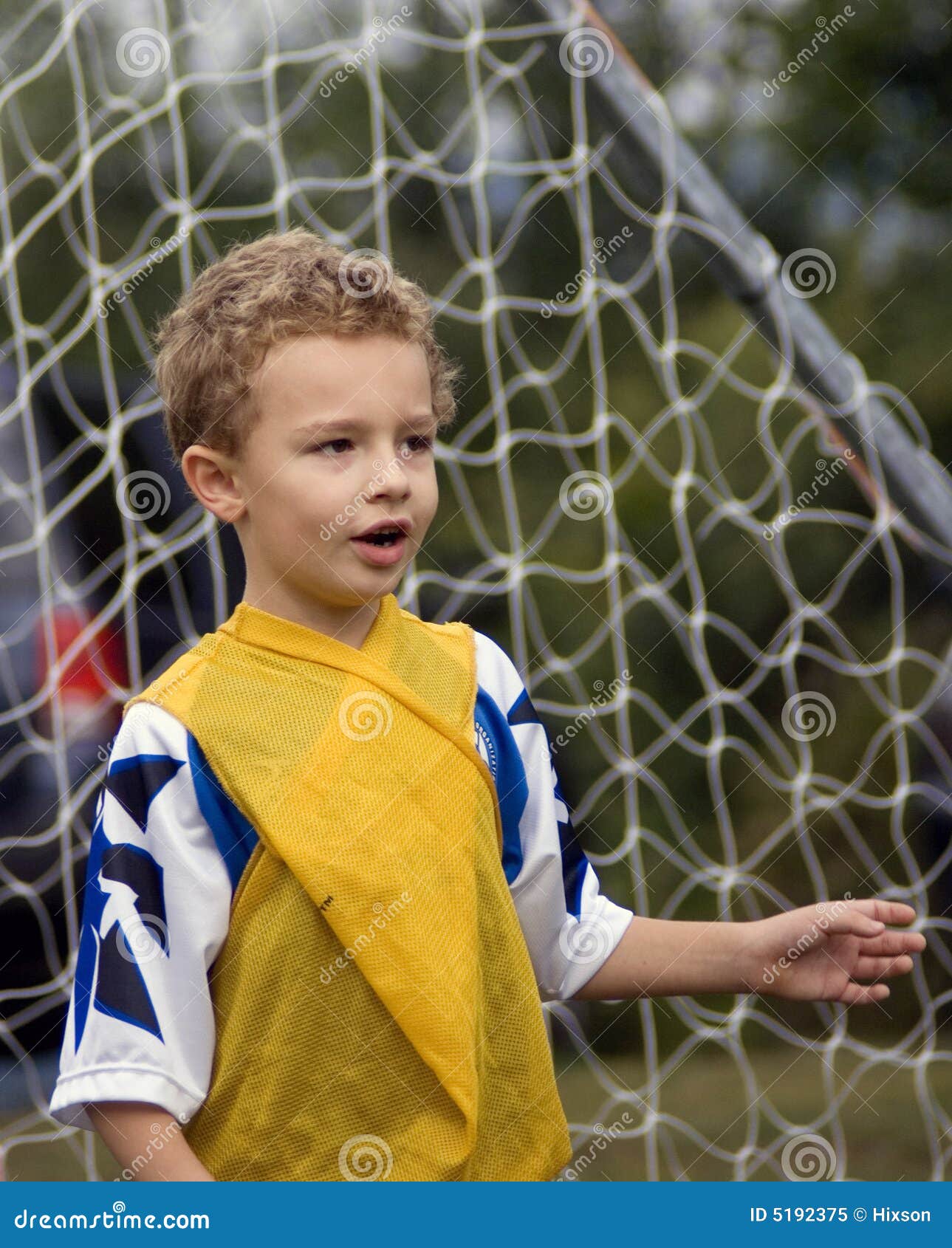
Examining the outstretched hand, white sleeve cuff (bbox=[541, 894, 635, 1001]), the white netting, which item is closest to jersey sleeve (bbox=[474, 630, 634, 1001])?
white sleeve cuff (bbox=[541, 894, 635, 1001])

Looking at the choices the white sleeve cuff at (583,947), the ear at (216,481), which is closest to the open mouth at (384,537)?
the ear at (216,481)

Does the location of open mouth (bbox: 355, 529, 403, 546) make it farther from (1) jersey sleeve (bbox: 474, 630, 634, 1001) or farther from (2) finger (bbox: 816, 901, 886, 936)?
(2) finger (bbox: 816, 901, 886, 936)

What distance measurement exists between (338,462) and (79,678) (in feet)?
4.33

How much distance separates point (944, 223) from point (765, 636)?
0.93 metres

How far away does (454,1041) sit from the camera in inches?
34.7

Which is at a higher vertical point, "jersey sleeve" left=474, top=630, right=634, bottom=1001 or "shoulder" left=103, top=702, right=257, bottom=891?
"jersey sleeve" left=474, top=630, right=634, bottom=1001

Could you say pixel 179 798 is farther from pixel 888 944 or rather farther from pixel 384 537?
pixel 888 944

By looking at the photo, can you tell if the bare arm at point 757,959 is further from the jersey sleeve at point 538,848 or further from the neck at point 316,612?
the neck at point 316,612

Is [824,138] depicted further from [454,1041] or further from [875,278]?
[454,1041]

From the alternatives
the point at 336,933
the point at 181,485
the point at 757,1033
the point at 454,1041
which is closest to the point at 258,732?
the point at 336,933

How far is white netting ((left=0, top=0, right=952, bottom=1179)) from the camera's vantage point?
6.83 feet

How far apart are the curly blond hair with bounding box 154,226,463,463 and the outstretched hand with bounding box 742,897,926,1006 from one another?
48cm

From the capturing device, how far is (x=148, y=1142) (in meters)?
0.85

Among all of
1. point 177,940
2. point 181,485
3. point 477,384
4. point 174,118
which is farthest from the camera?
point 477,384
